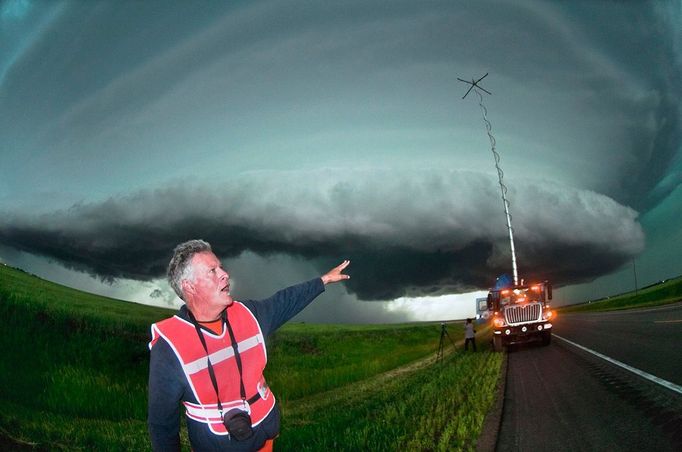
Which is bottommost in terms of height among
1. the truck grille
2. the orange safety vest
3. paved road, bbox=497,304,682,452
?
paved road, bbox=497,304,682,452

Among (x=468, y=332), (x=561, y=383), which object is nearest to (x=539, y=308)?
(x=468, y=332)

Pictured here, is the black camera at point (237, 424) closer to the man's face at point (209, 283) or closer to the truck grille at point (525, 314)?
the man's face at point (209, 283)

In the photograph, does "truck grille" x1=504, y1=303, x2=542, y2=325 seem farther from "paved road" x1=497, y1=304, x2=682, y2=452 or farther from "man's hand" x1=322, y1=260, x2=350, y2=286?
"man's hand" x1=322, y1=260, x2=350, y2=286

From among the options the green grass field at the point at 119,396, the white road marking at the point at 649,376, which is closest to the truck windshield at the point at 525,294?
the green grass field at the point at 119,396

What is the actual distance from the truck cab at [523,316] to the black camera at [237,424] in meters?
19.6

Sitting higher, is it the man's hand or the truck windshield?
the man's hand

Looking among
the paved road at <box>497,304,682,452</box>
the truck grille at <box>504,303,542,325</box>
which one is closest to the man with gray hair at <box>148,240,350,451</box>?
the paved road at <box>497,304,682,452</box>

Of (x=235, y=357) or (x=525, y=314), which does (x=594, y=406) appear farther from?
(x=525, y=314)

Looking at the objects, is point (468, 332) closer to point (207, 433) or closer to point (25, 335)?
point (25, 335)

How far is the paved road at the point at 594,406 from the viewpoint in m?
5.88

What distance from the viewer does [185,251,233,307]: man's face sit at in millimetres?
2408

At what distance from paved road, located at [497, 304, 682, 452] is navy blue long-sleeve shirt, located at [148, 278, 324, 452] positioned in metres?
4.83

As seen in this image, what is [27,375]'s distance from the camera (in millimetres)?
10438

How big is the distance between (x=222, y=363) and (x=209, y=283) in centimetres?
45
